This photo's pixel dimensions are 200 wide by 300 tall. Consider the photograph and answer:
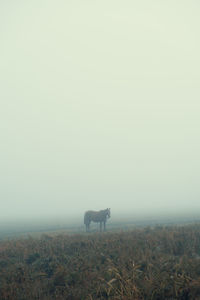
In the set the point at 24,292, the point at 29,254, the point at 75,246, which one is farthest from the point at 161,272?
the point at 29,254

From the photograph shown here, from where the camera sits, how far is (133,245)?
12.0 meters

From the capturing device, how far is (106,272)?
27.6ft

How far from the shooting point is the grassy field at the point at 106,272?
21.8 feet

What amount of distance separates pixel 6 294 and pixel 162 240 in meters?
8.99

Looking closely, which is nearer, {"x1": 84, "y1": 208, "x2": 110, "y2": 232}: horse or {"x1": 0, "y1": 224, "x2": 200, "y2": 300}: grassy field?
{"x1": 0, "y1": 224, "x2": 200, "y2": 300}: grassy field

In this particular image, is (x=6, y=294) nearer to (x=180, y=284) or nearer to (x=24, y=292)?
(x=24, y=292)

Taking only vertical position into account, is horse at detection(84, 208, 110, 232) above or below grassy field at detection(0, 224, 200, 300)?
above

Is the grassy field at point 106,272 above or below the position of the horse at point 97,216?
below

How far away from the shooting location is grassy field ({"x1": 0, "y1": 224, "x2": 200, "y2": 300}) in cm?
664

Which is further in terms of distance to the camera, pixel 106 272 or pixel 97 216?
pixel 97 216

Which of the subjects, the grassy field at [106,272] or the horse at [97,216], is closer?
the grassy field at [106,272]

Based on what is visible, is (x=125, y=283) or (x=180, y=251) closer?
(x=125, y=283)

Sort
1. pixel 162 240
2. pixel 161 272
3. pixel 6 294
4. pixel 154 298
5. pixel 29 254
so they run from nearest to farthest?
pixel 154 298, pixel 6 294, pixel 161 272, pixel 29 254, pixel 162 240

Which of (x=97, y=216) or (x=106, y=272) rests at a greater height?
(x=97, y=216)
